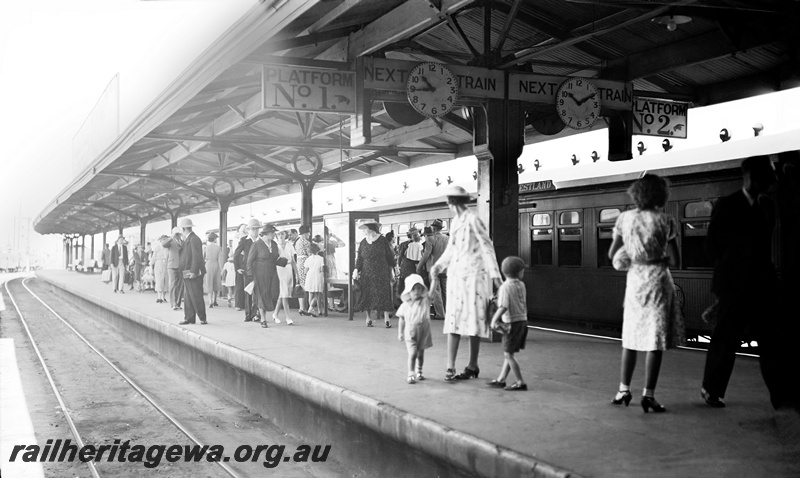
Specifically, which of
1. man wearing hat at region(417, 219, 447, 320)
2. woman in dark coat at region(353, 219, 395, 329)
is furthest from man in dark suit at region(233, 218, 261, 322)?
man wearing hat at region(417, 219, 447, 320)

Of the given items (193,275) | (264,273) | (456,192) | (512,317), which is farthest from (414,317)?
(193,275)

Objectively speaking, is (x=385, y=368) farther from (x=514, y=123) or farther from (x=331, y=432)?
(x=514, y=123)

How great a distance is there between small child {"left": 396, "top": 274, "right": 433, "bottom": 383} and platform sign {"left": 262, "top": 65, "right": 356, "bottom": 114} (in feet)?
9.81

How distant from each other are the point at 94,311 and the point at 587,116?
61.8 ft

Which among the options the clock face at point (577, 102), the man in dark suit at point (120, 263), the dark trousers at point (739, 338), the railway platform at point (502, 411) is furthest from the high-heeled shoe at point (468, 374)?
the man in dark suit at point (120, 263)

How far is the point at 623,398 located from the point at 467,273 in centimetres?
177

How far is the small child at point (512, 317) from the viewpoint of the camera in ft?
19.5

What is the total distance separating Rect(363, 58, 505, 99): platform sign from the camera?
8.49m

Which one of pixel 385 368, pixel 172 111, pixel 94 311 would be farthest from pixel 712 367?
pixel 94 311

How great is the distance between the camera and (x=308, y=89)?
838 centimetres

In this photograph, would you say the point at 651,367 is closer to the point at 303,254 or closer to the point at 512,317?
the point at 512,317

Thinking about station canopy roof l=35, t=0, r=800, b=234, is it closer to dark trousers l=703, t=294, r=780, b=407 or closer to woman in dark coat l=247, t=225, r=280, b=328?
woman in dark coat l=247, t=225, r=280, b=328

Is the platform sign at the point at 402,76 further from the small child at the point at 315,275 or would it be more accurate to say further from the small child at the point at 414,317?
the small child at the point at 315,275

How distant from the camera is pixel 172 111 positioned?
10.7 meters
